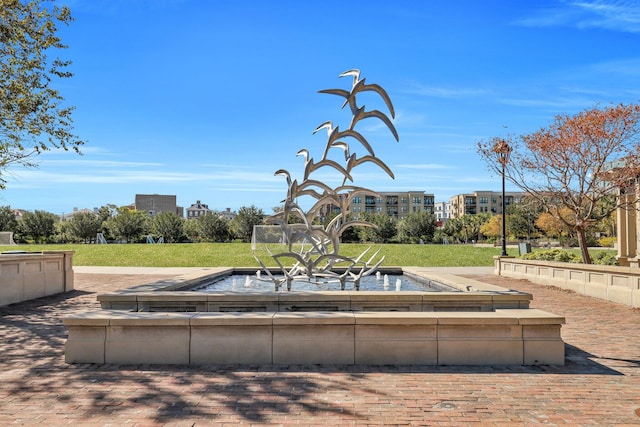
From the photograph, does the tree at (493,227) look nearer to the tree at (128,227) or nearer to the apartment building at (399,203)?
the apartment building at (399,203)

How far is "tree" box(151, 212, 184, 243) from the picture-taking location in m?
55.6

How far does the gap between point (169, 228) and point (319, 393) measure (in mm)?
52608

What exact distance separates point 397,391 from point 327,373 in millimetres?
1155

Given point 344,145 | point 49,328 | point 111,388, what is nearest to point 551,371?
point 111,388

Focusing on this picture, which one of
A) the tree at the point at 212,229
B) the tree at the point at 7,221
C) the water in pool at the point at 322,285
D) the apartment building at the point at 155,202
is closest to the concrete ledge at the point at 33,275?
the water in pool at the point at 322,285

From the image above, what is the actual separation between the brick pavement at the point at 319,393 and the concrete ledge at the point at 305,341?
0.21 m

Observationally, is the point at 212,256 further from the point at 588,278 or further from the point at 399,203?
the point at 399,203

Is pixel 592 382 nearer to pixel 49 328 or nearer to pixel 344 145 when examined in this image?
pixel 344 145

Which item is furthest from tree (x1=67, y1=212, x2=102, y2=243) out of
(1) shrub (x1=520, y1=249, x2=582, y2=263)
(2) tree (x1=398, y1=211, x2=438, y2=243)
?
(1) shrub (x1=520, y1=249, x2=582, y2=263)

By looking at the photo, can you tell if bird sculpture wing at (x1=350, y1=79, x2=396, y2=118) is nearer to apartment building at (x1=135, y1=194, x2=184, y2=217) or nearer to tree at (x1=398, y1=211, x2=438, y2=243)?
tree at (x1=398, y1=211, x2=438, y2=243)

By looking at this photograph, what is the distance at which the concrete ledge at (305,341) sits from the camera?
7.27 metres

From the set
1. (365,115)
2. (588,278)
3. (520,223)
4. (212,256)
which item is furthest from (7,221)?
(520,223)

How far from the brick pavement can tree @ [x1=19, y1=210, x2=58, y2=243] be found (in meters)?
61.3

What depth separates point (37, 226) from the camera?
6131 cm
